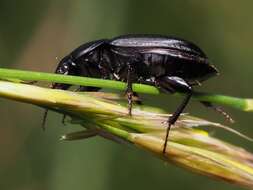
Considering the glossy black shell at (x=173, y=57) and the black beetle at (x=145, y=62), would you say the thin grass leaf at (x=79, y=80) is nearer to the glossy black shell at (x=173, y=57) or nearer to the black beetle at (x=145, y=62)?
the black beetle at (x=145, y=62)

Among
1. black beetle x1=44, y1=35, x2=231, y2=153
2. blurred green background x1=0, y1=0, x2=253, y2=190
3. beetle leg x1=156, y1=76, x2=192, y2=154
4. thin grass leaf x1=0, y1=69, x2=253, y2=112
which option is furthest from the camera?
blurred green background x1=0, y1=0, x2=253, y2=190

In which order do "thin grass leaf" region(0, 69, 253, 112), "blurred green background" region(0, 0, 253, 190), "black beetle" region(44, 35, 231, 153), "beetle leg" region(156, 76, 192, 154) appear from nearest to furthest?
"thin grass leaf" region(0, 69, 253, 112) < "beetle leg" region(156, 76, 192, 154) < "black beetle" region(44, 35, 231, 153) < "blurred green background" region(0, 0, 253, 190)

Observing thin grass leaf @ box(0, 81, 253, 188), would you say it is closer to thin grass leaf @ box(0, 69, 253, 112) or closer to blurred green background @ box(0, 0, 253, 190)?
thin grass leaf @ box(0, 69, 253, 112)

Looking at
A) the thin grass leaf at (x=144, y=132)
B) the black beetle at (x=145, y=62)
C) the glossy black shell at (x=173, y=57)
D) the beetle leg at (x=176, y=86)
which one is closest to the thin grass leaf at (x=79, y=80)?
the thin grass leaf at (x=144, y=132)

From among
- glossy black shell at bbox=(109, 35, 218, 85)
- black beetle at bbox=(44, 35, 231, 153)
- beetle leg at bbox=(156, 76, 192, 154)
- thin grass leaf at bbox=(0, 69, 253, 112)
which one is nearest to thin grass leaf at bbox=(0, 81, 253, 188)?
thin grass leaf at bbox=(0, 69, 253, 112)

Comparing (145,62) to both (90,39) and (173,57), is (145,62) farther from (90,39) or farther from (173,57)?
(90,39)

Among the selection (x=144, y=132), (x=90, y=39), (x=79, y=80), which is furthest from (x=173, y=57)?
(x=90, y=39)

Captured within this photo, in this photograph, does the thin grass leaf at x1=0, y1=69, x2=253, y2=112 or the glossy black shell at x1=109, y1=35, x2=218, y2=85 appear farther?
the glossy black shell at x1=109, y1=35, x2=218, y2=85
